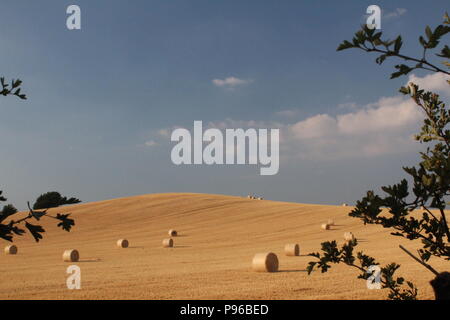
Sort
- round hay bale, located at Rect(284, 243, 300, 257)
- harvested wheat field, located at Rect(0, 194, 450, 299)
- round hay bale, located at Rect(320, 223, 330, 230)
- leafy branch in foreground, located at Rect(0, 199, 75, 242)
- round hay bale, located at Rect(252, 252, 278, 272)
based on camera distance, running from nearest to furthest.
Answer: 1. leafy branch in foreground, located at Rect(0, 199, 75, 242)
2. harvested wheat field, located at Rect(0, 194, 450, 299)
3. round hay bale, located at Rect(252, 252, 278, 272)
4. round hay bale, located at Rect(284, 243, 300, 257)
5. round hay bale, located at Rect(320, 223, 330, 230)

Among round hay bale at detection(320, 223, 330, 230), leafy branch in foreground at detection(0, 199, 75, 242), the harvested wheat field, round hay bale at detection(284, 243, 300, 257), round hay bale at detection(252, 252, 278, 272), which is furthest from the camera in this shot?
round hay bale at detection(320, 223, 330, 230)

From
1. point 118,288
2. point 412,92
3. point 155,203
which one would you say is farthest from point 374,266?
point 155,203

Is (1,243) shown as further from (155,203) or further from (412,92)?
(412,92)

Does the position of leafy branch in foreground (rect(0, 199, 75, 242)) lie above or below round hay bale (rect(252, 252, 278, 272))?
above

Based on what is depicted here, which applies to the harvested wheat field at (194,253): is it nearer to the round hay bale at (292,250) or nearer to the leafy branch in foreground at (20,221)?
the round hay bale at (292,250)

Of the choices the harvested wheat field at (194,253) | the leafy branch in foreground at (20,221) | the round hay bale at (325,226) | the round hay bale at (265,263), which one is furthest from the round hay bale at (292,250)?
the leafy branch in foreground at (20,221)

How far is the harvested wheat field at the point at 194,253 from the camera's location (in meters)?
13.0

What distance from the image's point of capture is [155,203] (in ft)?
207

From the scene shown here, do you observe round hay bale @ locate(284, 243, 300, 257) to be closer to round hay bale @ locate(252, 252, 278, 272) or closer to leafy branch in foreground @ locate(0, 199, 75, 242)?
round hay bale @ locate(252, 252, 278, 272)

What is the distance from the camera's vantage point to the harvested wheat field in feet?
42.6

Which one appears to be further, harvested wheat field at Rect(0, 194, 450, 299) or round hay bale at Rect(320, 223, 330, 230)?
round hay bale at Rect(320, 223, 330, 230)

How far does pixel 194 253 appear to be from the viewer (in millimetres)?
27672

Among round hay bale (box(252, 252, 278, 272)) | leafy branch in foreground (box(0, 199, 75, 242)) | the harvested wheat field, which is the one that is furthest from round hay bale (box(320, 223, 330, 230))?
leafy branch in foreground (box(0, 199, 75, 242))
